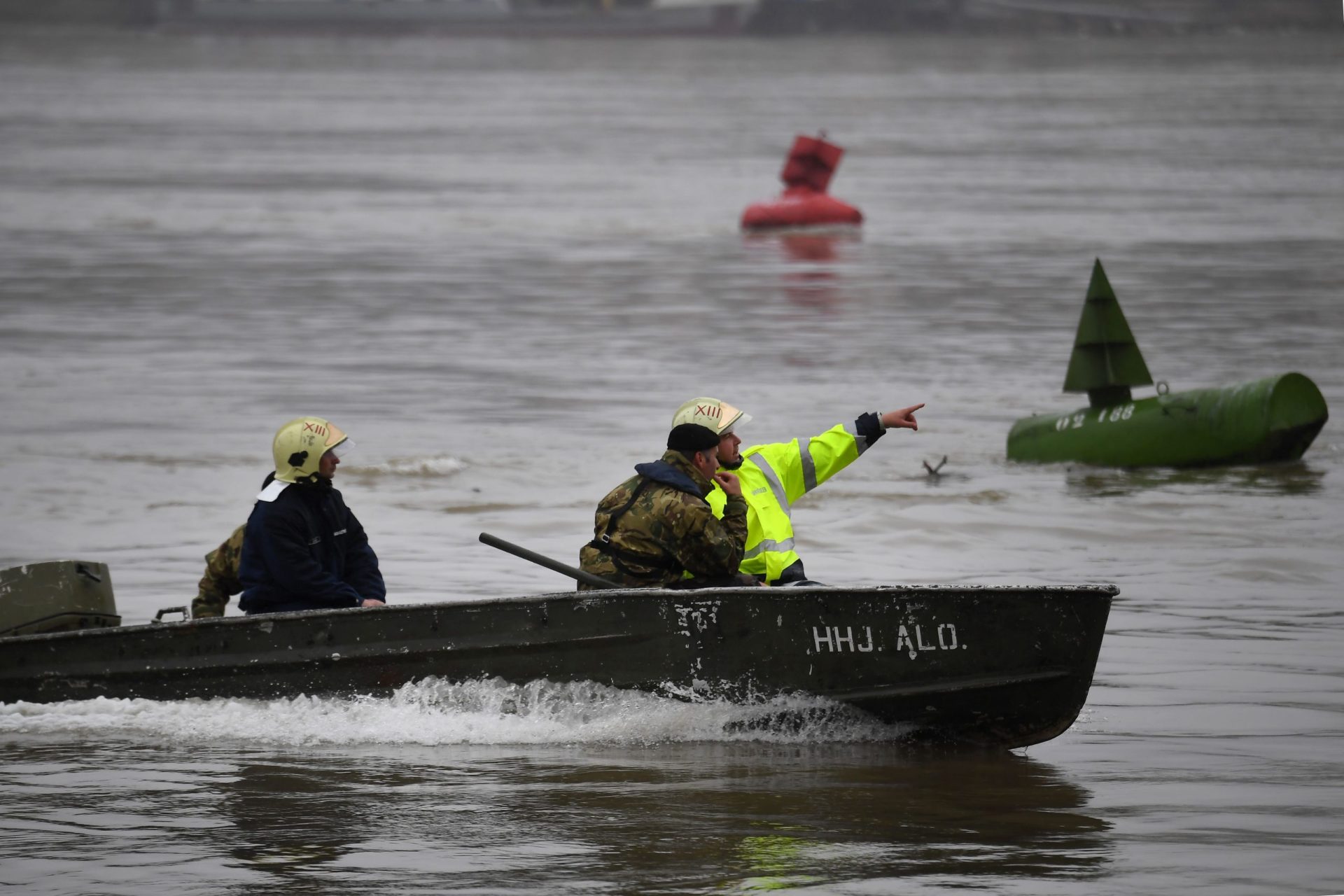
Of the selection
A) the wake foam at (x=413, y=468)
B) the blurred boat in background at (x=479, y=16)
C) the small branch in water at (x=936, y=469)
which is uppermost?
the blurred boat in background at (x=479, y=16)

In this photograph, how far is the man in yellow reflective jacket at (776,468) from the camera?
10219mm

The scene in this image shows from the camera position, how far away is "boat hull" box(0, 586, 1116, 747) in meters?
9.87

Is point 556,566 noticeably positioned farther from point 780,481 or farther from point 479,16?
point 479,16

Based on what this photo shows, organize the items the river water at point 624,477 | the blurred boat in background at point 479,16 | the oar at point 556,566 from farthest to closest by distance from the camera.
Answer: the blurred boat in background at point 479,16 < the oar at point 556,566 < the river water at point 624,477

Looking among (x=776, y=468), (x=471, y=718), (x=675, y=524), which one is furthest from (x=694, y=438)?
(x=471, y=718)

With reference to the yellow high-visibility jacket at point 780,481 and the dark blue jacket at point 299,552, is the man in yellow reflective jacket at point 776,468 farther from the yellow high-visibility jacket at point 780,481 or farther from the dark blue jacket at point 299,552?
the dark blue jacket at point 299,552

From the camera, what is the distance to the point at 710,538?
10016mm

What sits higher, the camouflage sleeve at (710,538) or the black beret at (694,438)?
the black beret at (694,438)

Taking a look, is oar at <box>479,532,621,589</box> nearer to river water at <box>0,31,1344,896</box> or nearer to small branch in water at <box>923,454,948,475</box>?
river water at <box>0,31,1344,896</box>

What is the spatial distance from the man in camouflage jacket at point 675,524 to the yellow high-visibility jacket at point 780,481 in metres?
0.19

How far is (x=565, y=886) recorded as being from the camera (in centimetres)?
813

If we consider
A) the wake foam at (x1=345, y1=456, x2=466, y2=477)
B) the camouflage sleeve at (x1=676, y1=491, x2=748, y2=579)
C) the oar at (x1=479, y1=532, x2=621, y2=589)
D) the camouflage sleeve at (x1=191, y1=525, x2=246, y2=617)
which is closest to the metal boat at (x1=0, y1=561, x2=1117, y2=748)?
the oar at (x1=479, y1=532, x2=621, y2=589)

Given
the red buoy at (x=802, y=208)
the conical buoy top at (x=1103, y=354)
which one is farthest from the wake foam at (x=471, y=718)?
the red buoy at (x=802, y=208)

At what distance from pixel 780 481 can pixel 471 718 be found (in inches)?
67.4
